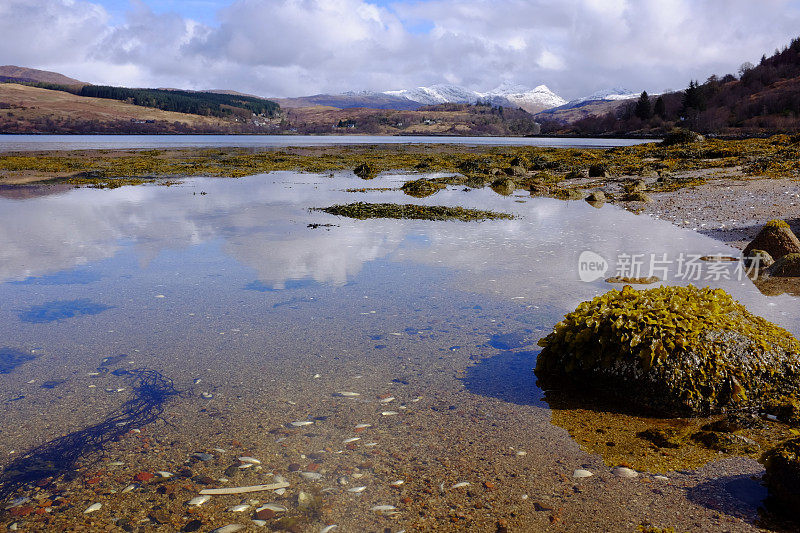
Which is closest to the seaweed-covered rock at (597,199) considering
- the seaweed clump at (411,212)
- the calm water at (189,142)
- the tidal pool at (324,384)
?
the seaweed clump at (411,212)

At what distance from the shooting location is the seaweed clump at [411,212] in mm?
18141

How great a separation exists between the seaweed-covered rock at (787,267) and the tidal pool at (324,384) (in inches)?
32.7

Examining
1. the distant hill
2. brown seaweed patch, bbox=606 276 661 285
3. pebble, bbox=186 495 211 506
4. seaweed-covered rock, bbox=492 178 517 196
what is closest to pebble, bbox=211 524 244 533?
pebble, bbox=186 495 211 506

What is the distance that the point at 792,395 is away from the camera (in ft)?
17.3

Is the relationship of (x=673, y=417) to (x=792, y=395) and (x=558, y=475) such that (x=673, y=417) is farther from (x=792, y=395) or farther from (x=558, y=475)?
(x=558, y=475)

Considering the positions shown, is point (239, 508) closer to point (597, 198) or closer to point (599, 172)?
point (597, 198)

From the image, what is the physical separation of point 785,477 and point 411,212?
15.8 m

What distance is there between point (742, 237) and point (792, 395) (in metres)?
10.4

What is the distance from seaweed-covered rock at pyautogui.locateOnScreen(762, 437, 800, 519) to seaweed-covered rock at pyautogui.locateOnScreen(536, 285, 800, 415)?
1149 millimetres

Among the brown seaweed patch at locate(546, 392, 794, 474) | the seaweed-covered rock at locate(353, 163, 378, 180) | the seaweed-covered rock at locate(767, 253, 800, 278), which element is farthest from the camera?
the seaweed-covered rock at locate(353, 163, 378, 180)

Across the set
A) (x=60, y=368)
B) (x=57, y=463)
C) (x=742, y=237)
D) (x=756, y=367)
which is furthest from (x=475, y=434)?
(x=742, y=237)

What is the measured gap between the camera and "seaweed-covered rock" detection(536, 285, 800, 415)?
17.1 ft

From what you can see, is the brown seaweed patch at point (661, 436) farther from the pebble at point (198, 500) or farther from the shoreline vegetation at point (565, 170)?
the shoreline vegetation at point (565, 170)

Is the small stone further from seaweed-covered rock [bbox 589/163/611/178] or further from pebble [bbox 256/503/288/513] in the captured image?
seaweed-covered rock [bbox 589/163/611/178]
